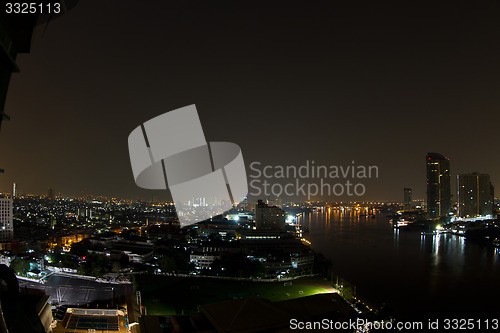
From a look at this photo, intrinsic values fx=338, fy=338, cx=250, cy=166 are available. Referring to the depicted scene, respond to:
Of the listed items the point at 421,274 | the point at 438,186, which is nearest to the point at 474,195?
the point at 438,186

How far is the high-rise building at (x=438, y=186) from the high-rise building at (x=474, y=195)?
2.56 feet

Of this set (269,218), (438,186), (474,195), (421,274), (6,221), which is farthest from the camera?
(438,186)

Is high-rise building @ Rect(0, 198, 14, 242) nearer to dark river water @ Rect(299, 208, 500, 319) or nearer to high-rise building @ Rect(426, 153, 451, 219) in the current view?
dark river water @ Rect(299, 208, 500, 319)

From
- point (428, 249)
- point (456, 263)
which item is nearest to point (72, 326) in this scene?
point (456, 263)

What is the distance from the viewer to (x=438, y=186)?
20875 mm

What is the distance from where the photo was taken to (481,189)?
20438mm

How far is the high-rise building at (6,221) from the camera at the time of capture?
8.66 metres

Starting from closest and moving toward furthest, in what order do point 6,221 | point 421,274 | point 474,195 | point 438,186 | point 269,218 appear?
point 421,274
point 6,221
point 269,218
point 474,195
point 438,186

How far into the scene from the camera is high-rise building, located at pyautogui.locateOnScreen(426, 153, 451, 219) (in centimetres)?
2008

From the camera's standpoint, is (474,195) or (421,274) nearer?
(421,274)

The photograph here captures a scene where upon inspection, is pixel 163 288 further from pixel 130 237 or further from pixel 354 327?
pixel 130 237

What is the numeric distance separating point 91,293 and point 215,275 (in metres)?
2.17

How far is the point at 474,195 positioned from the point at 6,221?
2314 centimetres

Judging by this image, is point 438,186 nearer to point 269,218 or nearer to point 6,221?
point 269,218
